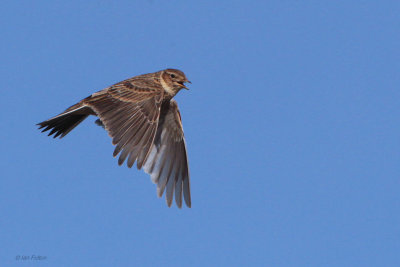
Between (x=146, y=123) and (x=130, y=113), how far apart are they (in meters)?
0.42

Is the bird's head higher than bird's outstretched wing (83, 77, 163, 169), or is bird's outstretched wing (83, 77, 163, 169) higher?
the bird's head

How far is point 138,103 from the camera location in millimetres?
11586

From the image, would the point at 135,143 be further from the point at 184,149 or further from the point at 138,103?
the point at 184,149

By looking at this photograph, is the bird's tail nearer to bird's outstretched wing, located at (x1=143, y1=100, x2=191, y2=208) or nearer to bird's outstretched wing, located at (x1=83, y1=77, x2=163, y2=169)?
bird's outstretched wing, located at (x1=83, y1=77, x2=163, y2=169)

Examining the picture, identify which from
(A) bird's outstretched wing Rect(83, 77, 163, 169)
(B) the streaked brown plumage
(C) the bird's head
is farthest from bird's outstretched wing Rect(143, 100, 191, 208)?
(A) bird's outstretched wing Rect(83, 77, 163, 169)

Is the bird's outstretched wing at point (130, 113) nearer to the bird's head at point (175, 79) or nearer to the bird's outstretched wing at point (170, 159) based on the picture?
the bird's head at point (175, 79)

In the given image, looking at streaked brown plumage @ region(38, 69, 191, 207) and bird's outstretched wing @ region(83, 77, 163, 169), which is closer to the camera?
bird's outstretched wing @ region(83, 77, 163, 169)

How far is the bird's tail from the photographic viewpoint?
483 inches

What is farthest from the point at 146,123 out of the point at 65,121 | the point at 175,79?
the point at 65,121

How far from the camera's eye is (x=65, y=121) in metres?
12.9

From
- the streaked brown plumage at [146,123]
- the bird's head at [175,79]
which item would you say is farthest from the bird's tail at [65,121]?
the bird's head at [175,79]

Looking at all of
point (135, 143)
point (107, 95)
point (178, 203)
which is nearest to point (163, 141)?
point (178, 203)

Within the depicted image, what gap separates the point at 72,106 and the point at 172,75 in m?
2.13

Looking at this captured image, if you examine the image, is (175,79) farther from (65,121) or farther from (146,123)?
(65,121)
